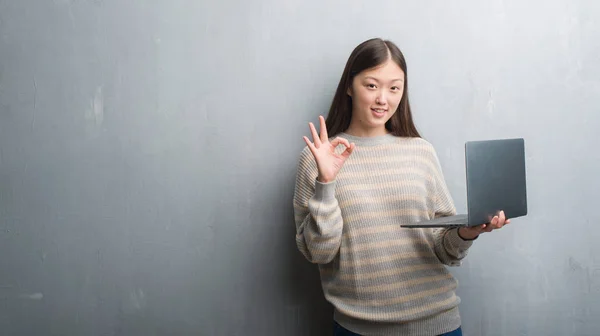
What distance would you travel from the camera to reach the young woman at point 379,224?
4.07ft

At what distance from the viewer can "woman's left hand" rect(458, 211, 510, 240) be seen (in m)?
1.11

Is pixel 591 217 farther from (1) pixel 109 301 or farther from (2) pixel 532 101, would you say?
(1) pixel 109 301

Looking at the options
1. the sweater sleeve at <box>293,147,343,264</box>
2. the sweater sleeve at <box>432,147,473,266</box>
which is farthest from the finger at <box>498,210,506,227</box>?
the sweater sleeve at <box>293,147,343,264</box>

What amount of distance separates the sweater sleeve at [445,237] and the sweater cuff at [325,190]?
0.30 meters

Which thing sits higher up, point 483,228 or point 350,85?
point 350,85

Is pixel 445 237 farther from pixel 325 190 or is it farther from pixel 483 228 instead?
pixel 325 190

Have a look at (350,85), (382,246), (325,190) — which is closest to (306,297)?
(382,246)

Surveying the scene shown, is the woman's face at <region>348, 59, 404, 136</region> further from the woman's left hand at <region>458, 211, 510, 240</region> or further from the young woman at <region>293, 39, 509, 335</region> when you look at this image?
the woman's left hand at <region>458, 211, 510, 240</region>

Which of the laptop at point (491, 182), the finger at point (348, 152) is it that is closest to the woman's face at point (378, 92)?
the finger at point (348, 152)

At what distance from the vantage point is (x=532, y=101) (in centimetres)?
160

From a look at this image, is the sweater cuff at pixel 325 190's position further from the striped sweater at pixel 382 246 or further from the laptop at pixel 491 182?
the laptop at pixel 491 182

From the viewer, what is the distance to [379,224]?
50.0 inches

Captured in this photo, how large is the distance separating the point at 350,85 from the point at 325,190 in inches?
12.4

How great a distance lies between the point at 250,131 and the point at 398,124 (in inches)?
15.3
